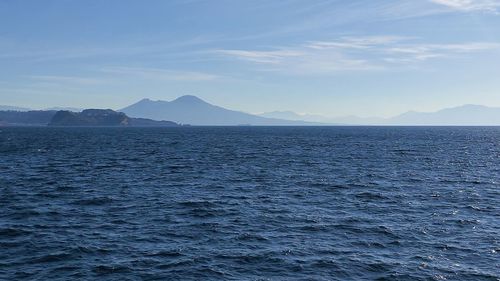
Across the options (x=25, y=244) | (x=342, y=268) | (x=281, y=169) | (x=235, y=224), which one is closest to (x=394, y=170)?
(x=281, y=169)

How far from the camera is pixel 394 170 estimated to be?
228ft

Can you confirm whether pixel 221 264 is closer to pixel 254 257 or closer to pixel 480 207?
pixel 254 257

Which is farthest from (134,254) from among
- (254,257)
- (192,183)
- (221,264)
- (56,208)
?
(192,183)

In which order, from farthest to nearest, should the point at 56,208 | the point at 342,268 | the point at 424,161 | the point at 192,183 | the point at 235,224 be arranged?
the point at 424,161
the point at 192,183
the point at 56,208
the point at 235,224
the point at 342,268

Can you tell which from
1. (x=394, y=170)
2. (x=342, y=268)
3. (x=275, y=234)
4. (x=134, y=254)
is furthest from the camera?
(x=394, y=170)

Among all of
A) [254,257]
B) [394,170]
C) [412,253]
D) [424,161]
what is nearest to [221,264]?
[254,257]

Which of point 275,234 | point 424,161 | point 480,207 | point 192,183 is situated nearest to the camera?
point 275,234

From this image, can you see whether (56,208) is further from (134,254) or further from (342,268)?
(342,268)

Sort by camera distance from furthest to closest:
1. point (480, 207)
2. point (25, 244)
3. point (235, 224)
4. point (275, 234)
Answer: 1. point (480, 207)
2. point (235, 224)
3. point (275, 234)
4. point (25, 244)

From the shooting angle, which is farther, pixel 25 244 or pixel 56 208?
pixel 56 208

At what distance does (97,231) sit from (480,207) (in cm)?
3198

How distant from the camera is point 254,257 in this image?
26.0 metres

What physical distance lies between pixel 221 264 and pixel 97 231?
1073cm

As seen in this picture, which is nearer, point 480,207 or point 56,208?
point 56,208
